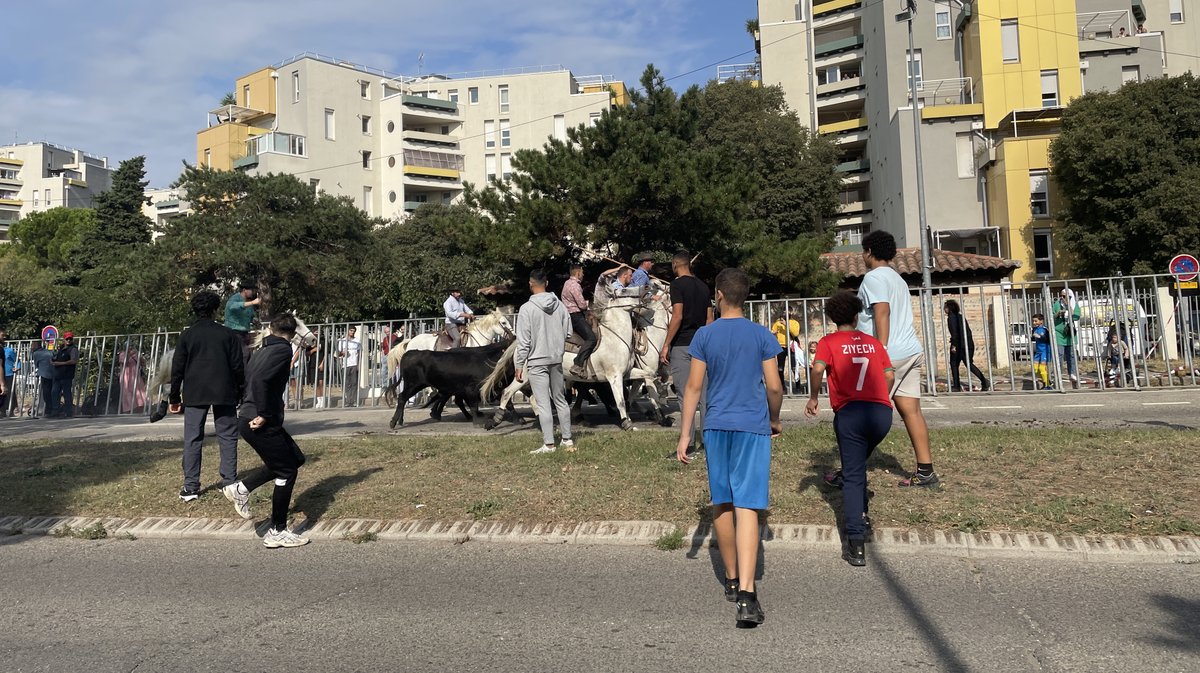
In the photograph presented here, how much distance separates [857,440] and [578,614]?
2296 mm

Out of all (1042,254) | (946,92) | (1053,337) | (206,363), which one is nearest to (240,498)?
(206,363)

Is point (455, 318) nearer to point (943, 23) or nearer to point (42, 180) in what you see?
point (943, 23)

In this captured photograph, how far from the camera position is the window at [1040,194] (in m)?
43.7

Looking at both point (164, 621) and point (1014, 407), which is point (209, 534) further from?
point (1014, 407)

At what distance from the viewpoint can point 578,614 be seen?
17.5 feet

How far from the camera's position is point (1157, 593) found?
17.4ft

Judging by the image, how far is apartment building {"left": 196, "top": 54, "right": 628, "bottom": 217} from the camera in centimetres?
8044

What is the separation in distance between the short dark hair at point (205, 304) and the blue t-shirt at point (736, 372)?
5138mm

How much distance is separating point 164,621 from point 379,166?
84.4 meters

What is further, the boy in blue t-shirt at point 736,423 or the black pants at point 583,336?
the black pants at point 583,336

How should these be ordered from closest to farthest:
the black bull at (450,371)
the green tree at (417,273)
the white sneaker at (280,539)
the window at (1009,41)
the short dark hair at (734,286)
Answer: the short dark hair at (734,286)
the white sneaker at (280,539)
the black bull at (450,371)
the green tree at (417,273)
the window at (1009,41)

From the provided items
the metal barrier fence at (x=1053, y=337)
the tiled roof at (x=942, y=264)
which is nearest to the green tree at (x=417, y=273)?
the tiled roof at (x=942, y=264)

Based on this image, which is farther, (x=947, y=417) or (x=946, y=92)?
(x=946, y=92)

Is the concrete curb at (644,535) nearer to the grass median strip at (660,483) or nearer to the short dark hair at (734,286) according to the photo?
the grass median strip at (660,483)
